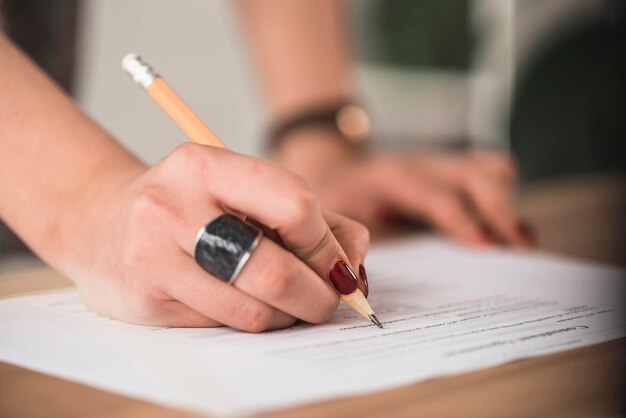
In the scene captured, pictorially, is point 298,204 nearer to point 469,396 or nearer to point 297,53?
point 469,396

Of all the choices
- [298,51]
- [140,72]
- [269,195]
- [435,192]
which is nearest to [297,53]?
[298,51]

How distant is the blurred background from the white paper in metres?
0.12

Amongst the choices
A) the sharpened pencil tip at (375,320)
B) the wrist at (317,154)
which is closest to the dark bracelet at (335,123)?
the wrist at (317,154)

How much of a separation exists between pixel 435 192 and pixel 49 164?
1.31 feet

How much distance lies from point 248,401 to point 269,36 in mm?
847

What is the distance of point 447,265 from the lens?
1.96ft

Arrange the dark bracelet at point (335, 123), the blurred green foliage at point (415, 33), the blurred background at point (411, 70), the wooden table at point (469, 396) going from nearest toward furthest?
the wooden table at point (469, 396)
the blurred background at point (411, 70)
the dark bracelet at point (335, 123)
the blurred green foliage at point (415, 33)

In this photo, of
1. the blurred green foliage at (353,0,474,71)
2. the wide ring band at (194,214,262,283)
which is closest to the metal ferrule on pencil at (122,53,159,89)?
the wide ring band at (194,214,262,283)

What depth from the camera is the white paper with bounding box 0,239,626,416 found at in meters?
0.30

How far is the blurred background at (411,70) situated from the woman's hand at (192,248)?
2.1 inches

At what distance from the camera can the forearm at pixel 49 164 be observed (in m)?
0.44

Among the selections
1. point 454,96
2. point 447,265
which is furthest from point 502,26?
point 447,265

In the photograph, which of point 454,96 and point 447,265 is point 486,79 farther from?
point 447,265

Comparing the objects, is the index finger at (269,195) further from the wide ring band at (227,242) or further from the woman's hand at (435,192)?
the woman's hand at (435,192)
